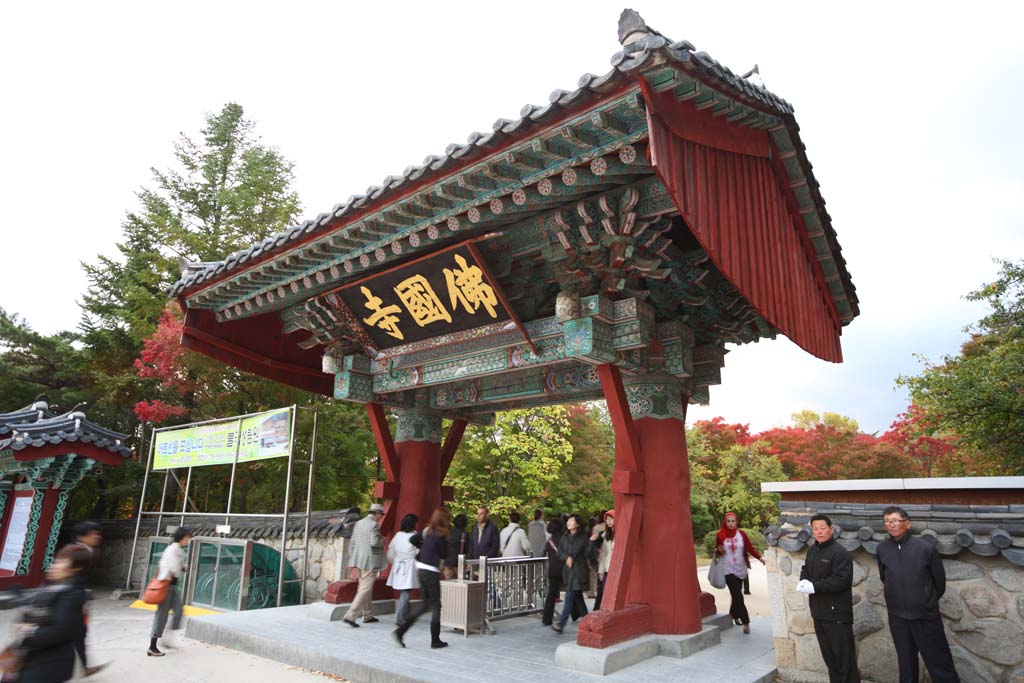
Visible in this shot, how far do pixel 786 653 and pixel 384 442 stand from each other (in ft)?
18.2

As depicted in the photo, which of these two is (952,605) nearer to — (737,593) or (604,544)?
(737,593)

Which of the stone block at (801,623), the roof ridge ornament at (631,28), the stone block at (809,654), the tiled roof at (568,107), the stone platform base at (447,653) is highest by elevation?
the roof ridge ornament at (631,28)

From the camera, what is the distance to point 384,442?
8.45 meters

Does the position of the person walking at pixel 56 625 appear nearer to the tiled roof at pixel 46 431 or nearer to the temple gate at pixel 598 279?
the temple gate at pixel 598 279

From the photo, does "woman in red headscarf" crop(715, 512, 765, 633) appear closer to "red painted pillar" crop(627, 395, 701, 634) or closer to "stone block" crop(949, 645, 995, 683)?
"red painted pillar" crop(627, 395, 701, 634)

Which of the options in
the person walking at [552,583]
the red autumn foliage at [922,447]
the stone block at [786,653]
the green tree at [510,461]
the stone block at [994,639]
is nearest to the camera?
the stone block at [994,639]

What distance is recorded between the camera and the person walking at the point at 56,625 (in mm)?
3182

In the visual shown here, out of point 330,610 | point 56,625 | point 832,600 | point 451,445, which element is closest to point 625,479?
point 832,600

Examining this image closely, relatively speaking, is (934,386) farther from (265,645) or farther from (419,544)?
(265,645)

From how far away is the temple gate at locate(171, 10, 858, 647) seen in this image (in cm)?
432

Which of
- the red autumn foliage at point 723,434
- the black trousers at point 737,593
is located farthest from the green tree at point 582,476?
the black trousers at point 737,593

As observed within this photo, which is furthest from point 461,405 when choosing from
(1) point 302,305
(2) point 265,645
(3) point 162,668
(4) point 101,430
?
(4) point 101,430

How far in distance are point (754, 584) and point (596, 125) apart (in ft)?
44.5

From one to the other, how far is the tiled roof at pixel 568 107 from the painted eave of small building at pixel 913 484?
3.20 meters
